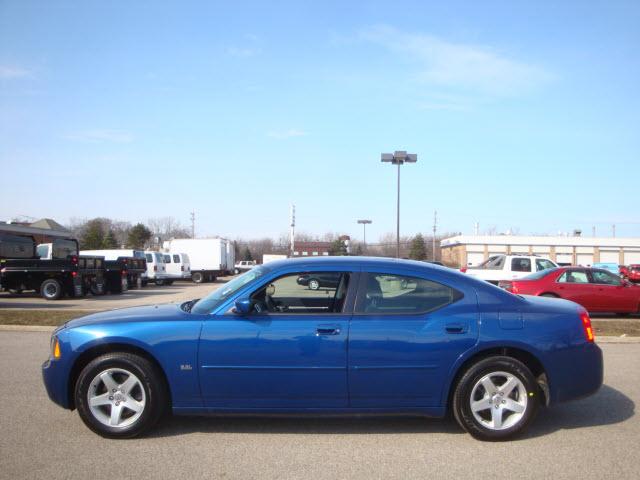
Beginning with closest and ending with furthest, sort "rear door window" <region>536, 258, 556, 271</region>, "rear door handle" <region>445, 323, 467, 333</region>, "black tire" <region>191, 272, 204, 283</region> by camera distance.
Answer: "rear door handle" <region>445, 323, 467, 333</region>, "rear door window" <region>536, 258, 556, 271</region>, "black tire" <region>191, 272, 204, 283</region>

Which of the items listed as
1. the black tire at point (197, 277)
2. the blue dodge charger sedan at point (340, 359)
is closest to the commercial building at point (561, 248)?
the black tire at point (197, 277)

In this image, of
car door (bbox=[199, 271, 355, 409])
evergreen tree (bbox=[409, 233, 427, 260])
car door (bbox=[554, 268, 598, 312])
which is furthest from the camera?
evergreen tree (bbox=[409, 233, 427, 260])

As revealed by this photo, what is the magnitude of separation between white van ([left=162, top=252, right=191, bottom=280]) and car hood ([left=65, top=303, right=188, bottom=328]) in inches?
1168

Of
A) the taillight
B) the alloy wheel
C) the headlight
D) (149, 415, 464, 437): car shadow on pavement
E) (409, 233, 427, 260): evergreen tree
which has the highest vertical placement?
(409, 233, 427, 260): evergreen tree

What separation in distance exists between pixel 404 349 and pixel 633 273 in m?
40.4

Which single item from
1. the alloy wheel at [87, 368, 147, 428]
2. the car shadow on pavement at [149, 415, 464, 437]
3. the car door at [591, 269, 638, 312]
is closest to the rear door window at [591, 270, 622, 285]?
the car door at [591, 269, 638, 312]

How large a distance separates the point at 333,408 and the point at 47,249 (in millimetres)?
22957

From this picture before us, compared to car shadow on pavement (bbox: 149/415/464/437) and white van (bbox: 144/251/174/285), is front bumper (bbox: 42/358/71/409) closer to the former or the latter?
car shadow on pavement (bbox: 149/415/464/437)

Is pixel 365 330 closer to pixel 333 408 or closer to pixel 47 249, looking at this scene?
pixel 333 408

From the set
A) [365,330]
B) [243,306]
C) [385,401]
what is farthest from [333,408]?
[243,306]

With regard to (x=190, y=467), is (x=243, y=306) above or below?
above

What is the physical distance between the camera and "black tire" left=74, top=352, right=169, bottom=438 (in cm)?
438

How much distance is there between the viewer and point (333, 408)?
14.4 feet

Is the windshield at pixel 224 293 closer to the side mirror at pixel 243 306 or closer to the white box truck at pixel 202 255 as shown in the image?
the side mirror at pixel 243 306
